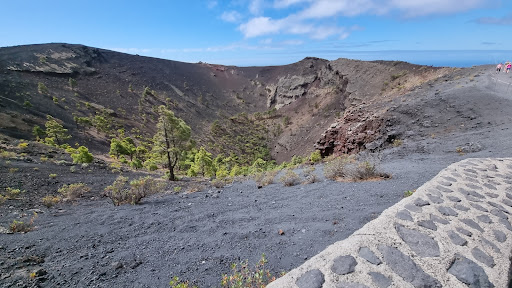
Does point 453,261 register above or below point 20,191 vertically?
above

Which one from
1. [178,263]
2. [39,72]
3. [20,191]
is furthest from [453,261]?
[39,72]

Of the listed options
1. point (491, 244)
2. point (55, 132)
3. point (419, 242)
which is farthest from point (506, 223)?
point (55, 132)

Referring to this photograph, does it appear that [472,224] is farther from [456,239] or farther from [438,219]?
[456,239]

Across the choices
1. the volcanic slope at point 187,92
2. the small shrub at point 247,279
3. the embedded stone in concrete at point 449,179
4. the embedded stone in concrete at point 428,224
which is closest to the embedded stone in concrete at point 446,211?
the embedded stone in concrete at point 428,224

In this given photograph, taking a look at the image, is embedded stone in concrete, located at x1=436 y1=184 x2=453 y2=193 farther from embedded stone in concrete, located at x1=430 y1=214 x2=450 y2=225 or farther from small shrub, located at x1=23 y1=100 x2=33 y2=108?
small shrub, located at x1=23 y1=100 x2=33 y2=108

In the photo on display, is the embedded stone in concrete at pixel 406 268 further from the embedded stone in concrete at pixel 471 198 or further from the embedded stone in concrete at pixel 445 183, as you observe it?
the embedded stone in concrete at pixel 445 183

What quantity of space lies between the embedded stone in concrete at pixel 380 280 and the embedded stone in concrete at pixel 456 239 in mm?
1055

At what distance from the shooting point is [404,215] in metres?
2.95

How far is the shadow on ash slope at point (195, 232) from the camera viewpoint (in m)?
4.02

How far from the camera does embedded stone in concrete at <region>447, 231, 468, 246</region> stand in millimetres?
2578

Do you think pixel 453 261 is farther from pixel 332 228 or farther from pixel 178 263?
pixel 178 263

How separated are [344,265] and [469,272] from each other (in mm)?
1141

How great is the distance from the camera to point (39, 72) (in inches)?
1879

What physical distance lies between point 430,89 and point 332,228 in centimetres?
1953
